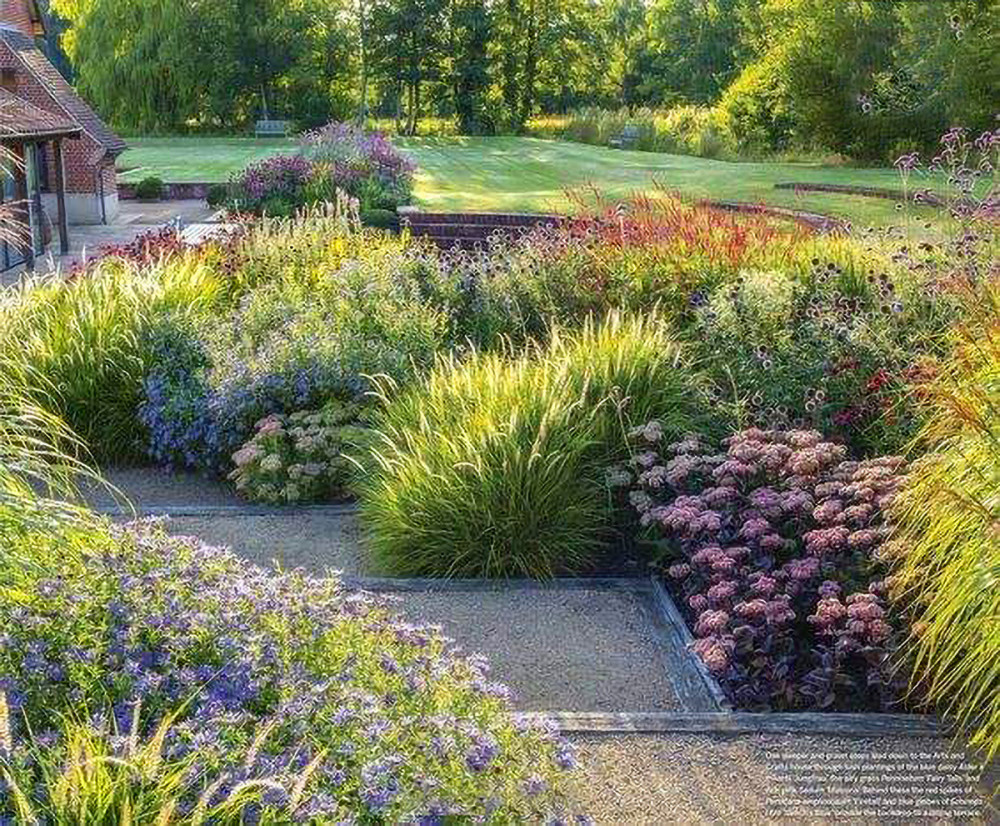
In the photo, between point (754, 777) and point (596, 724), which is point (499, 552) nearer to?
point (596, 724)

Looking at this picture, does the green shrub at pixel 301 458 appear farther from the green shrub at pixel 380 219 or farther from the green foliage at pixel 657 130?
the green foliage at pixel 657 130

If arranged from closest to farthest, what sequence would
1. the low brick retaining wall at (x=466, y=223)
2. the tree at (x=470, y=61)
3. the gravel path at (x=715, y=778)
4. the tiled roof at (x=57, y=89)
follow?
the gravel path at (x=715, y=778), the low brick retaining wall at (x=466, y=223), the tiled roof at (x=57, y=89), the tree at (x=470, y=61)

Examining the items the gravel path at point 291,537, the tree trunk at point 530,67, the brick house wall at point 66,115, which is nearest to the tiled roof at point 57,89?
the brick house wall at point 66,115

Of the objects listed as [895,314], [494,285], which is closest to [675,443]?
[895,314]

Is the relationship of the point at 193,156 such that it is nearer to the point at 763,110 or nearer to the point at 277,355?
the point at 763,110

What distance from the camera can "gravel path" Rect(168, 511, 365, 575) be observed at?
230 inches

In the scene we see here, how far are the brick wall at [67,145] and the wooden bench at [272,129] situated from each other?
23.7 m

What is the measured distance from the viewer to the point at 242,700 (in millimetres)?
3102

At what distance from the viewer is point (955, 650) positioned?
3840mm

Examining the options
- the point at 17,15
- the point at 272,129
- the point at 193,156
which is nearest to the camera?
the point at 17,15

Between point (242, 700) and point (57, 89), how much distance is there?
74.9 feet

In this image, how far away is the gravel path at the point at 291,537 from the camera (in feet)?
19.2

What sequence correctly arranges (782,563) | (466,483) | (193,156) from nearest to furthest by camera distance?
(782,563) < (466,483) < (193,156)

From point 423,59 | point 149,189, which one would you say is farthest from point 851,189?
point 423,59
